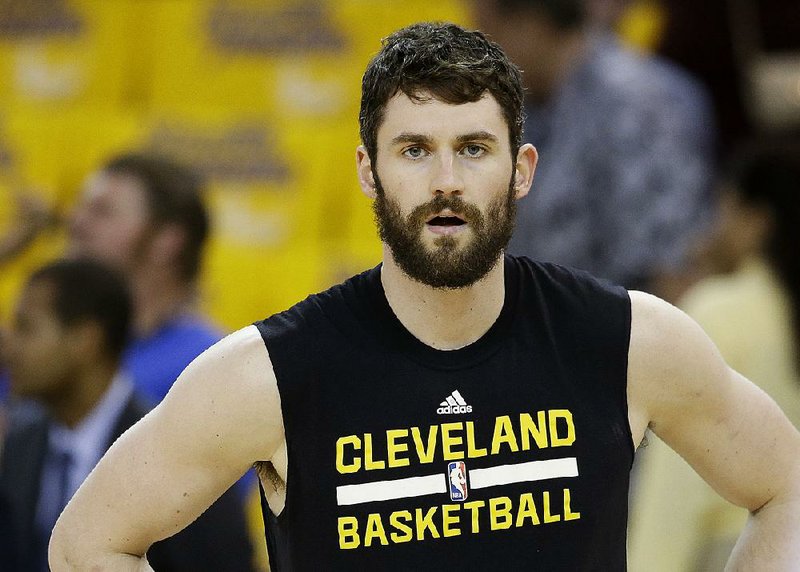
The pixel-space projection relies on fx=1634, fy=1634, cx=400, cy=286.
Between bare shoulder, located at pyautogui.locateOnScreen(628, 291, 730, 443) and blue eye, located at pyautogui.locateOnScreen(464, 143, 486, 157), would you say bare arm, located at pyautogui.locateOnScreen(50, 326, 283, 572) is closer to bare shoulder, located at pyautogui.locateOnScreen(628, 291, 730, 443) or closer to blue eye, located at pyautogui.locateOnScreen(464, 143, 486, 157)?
blue eye, located at pyautogui.locateOnScreen(464, 143, 486, 157)

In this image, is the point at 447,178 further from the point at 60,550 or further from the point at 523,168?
the point at 60,550

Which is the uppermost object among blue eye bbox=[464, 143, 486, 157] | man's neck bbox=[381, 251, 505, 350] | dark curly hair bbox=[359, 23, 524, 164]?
dark curly hair bbox=[359, 23, 524, 164]

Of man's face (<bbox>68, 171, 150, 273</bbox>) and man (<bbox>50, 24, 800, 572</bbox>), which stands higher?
man's face (<bbox>68, 171, 150, 273</bbox>)

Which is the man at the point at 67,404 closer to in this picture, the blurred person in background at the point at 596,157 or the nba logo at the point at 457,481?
the nba logo at the point at 457,481

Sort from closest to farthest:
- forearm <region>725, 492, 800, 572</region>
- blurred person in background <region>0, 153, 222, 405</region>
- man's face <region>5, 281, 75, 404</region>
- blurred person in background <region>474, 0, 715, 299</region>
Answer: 1. forearm <region>725, 492, 800, 572</region>
2. man's face <region>5, 281, 75, 404</region>
3. blurred person in background <region>0, 153, 222, 405</region>
4. blurred person in background <region>474, 0, 715, 299</region>

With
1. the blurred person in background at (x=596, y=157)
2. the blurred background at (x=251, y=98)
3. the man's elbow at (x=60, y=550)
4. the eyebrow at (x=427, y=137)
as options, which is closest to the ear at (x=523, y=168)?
the eyebrow at (x=427, y=137)

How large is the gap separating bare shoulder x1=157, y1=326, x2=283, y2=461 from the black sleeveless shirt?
1.1 inches

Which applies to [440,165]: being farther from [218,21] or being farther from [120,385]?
[218,21]

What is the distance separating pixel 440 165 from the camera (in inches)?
116

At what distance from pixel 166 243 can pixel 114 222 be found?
0.22 m

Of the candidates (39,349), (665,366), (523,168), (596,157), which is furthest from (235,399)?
(596,157)

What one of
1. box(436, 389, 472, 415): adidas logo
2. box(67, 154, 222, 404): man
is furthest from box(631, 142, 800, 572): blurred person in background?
box(436, 389, 472, 415): adidas logo

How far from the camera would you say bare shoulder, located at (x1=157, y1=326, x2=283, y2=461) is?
9.87 feet

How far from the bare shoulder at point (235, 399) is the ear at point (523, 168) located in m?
0.57
